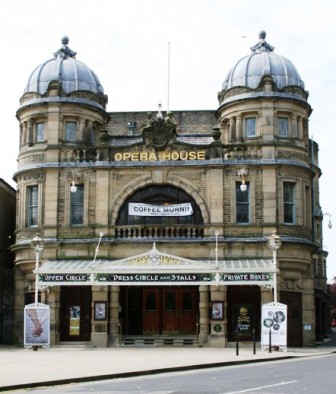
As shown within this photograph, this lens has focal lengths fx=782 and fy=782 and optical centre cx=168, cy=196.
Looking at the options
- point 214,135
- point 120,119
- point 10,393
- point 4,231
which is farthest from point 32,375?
point 120,119

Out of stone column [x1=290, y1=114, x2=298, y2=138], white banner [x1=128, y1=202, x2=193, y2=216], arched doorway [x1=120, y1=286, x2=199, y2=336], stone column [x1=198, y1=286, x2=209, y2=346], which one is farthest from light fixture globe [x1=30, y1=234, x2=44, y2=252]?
stone column [x1=290, y1=114, x2=298, y2=138]

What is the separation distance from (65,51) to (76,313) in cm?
1492

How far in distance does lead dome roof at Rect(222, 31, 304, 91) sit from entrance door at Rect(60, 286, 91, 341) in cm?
1359

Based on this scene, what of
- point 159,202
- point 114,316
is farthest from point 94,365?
point 159,202

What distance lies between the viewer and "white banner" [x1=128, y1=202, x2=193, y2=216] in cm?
3956

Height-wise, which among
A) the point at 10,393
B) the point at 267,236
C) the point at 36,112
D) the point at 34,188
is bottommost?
the point at 10,393

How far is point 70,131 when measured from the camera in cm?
4197

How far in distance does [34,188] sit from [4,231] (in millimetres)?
4266

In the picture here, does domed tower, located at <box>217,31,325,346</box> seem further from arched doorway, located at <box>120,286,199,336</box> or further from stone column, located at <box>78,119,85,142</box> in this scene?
stone column, located at <box>78,119,85,142</box>

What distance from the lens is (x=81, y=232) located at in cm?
4003

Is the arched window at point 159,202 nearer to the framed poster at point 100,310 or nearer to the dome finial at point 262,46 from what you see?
the framed poster at point 100,310

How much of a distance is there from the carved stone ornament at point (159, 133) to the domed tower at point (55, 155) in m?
2.27

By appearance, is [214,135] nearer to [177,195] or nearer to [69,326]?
[177,195]

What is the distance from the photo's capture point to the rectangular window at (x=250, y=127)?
41.1m
